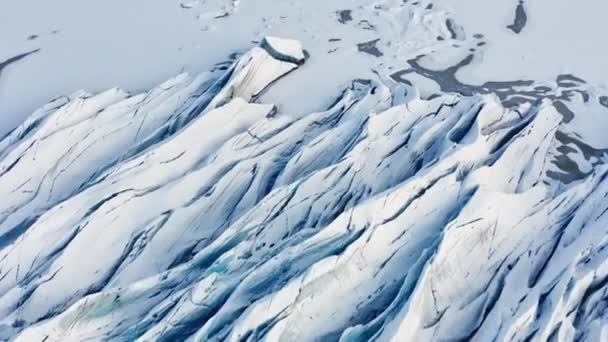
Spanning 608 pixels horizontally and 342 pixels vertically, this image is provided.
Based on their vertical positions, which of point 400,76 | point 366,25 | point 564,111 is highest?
point 366,25

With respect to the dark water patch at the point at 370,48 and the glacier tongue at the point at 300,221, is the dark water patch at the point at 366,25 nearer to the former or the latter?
the dark water patch at the point at 370,48

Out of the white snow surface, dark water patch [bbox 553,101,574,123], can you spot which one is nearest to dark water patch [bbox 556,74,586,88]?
the white snow surface

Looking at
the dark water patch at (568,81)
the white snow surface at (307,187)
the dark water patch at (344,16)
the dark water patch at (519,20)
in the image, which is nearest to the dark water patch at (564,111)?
the white snow surface at (307,187)

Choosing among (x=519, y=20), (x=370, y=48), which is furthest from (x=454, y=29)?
(x=370, y=48)

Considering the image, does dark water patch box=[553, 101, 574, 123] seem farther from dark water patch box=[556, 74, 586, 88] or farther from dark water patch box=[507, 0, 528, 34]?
dark water patch box=[507, 0, 528, 34]

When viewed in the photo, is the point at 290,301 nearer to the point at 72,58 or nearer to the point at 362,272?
the point at 362,272

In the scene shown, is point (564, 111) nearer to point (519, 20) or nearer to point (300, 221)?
point (519, 20)
